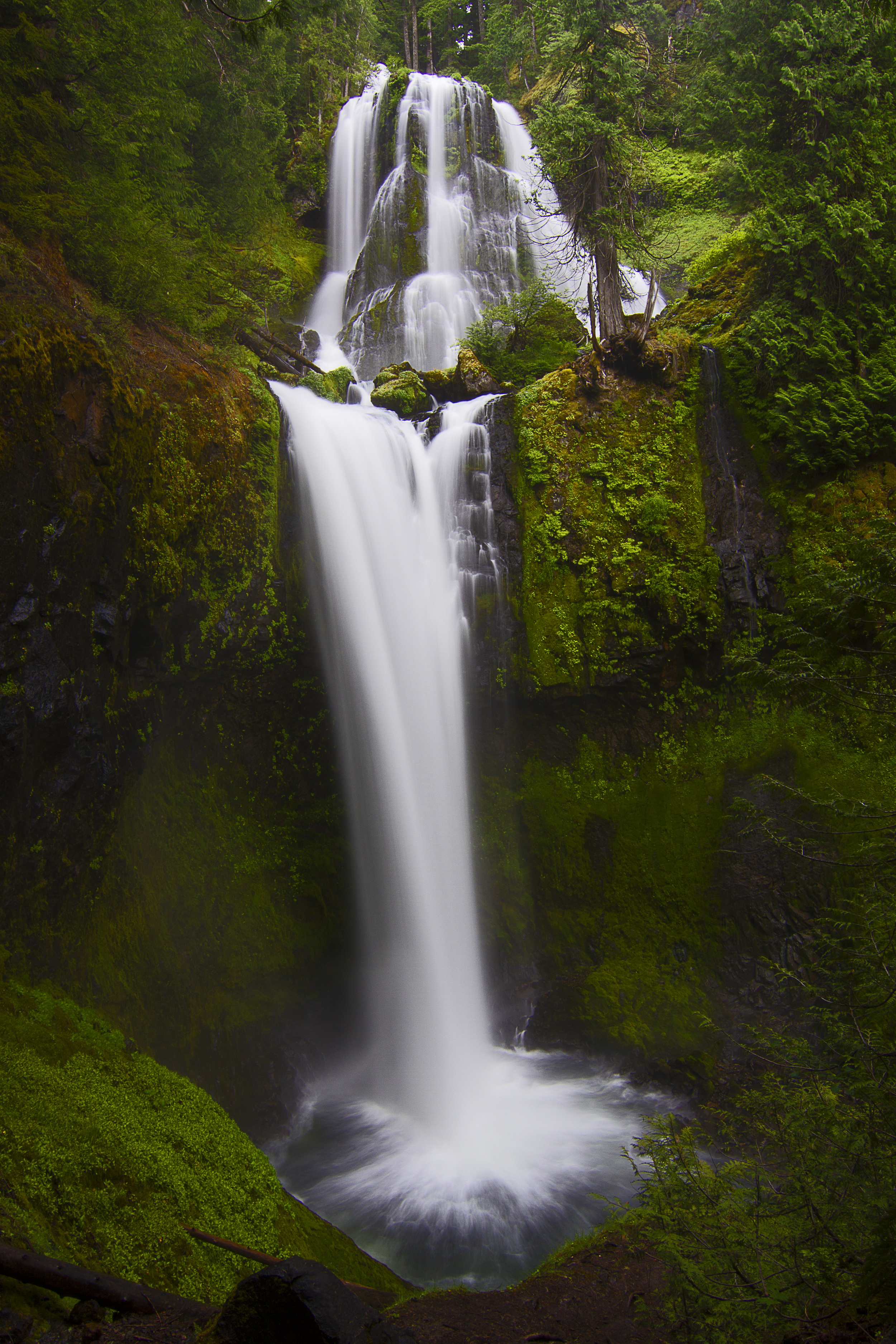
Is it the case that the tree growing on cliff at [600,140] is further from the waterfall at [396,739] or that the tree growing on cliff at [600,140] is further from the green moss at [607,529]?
the waterfall at [396,739]

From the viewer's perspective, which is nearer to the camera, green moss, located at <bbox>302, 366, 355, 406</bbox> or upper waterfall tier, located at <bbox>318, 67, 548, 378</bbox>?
green moss, located at <bbox>302, 366, 355, 406</bbox>

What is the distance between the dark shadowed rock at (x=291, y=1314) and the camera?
249cm

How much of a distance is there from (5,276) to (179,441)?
1963mm

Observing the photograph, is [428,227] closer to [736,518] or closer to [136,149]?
[136,149]

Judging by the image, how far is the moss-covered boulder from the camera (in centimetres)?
1168

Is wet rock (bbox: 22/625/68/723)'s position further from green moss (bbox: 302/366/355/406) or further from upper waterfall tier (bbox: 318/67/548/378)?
upper waterfall tier (bbox: 318/67/548/378)

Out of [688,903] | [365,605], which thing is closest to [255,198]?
[365,605]

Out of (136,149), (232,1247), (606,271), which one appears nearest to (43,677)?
(232,1247)

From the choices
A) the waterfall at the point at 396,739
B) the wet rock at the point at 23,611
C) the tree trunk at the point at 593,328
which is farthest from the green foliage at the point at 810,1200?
the tree trunk at the point at 593,328

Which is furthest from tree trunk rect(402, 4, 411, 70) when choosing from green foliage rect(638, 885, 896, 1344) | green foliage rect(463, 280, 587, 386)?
green foliage rect(638, 885, 896, 1344)

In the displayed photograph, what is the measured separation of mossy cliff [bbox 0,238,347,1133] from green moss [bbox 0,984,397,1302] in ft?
3.20

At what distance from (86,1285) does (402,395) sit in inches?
451

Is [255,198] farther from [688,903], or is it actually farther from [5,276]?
[688,903]

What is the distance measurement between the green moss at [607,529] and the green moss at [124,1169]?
632cm
